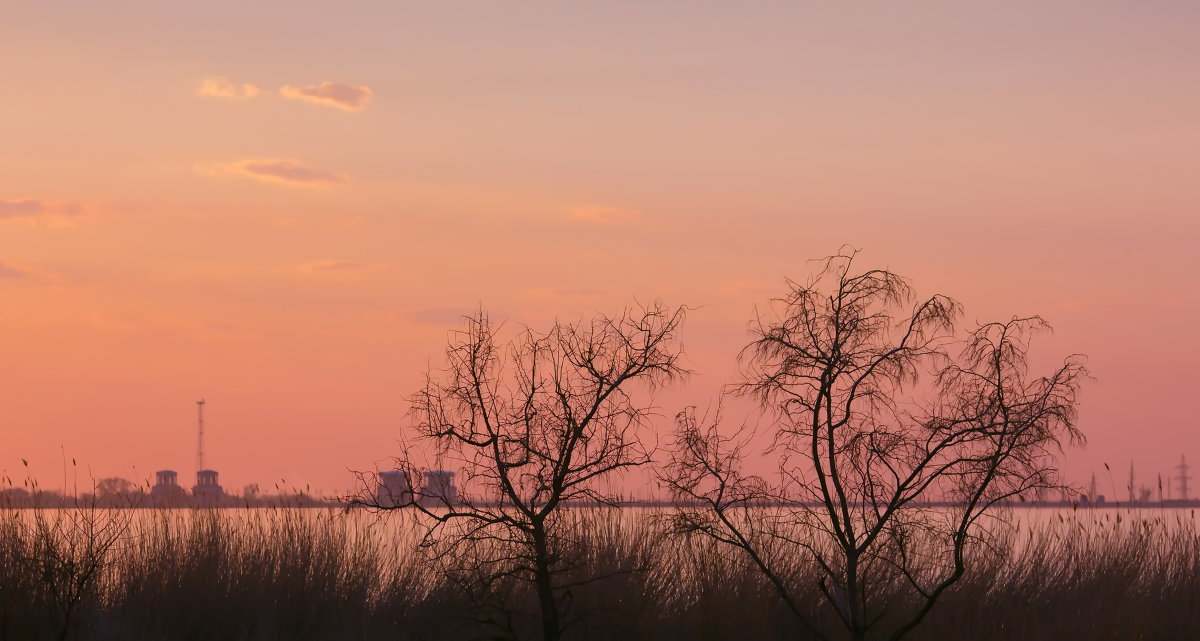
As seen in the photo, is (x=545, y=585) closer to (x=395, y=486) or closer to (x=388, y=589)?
(x=395, y=486)

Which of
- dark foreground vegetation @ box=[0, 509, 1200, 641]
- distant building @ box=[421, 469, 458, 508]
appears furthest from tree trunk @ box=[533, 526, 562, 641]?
dark foreground vegetation @ box=[0, 509, 1200, 641]

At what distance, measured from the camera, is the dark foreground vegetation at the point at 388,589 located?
526 inches

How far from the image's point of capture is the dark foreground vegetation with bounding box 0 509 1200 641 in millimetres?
13367

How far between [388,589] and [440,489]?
17.0ft

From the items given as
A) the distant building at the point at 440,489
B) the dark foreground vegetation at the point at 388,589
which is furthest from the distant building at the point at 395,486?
the dark foreground vegetation at the point at 388,589

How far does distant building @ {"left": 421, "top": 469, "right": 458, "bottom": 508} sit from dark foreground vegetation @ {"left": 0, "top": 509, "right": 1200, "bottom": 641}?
2.91m

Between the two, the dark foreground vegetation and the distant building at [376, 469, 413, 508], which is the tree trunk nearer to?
the distant building at [376, 469, 413, 508]

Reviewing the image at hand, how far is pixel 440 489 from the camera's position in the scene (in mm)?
9672

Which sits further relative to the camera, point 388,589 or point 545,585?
point 388,589

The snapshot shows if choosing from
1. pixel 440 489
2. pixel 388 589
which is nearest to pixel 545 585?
pixel 440 489

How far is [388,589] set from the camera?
1441 centimetres

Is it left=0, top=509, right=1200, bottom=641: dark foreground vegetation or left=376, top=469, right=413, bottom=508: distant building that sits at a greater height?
left=376, top=469, right=413, bottom=508: distant building

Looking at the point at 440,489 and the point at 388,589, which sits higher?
the point at 440,489

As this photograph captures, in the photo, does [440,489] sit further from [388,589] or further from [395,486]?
[388,589]
